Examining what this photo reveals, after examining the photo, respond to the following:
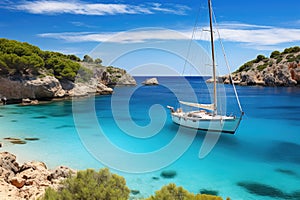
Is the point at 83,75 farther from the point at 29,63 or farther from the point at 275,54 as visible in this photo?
the point at 275,54

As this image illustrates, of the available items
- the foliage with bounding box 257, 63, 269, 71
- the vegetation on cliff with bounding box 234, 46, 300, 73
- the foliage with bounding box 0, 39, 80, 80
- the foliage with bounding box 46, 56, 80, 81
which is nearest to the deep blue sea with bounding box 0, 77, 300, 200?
the foliage with bounding box 0, 39, 80, 80

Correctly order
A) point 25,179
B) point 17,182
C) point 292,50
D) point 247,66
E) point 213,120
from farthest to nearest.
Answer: point 247,66 < point 292,50 < point 213,120 < point 25,179 < point 17,182

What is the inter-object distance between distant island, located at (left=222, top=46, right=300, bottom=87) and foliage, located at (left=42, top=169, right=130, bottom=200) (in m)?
77.3

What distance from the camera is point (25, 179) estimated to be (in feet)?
32.9

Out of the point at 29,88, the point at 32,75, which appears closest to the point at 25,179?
the point at 29,88

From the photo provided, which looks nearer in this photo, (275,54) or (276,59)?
(276,59)

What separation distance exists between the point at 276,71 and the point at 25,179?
7982 centimetres

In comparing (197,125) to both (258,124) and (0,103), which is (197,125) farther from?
(0,103)

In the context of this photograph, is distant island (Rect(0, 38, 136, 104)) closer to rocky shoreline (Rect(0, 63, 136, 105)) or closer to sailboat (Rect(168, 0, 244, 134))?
rocky shoreline (Rect(0, 63, 136, 105))

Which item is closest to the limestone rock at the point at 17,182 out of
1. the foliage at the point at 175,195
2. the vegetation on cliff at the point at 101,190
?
the vegetation on cliff at the point at 101,190

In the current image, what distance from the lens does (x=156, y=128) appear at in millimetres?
24297

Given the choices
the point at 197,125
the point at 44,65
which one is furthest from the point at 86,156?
the point at 44,65

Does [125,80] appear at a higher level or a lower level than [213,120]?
higher

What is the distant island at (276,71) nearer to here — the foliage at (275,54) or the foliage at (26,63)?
the foliage at (275,54)
